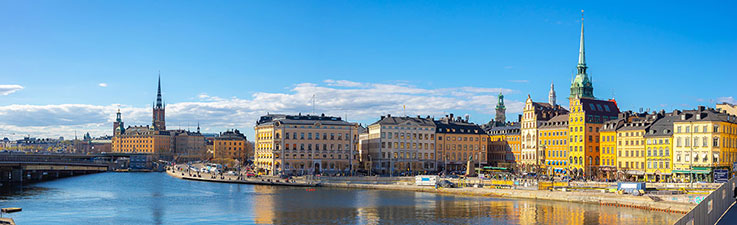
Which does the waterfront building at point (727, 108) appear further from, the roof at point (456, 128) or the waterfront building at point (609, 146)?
the roof at point (456, 128)

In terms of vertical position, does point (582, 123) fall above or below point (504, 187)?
above

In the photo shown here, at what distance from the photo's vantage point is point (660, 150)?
98875mm

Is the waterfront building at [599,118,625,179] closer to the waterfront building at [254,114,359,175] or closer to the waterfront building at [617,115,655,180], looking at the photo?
the waterfront building at [617,115,655,180]

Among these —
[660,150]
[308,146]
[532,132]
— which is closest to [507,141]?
[532,132]

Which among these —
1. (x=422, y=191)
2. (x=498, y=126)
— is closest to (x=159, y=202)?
(x=422, y=191)

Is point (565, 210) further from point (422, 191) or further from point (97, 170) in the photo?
point (97, 170)

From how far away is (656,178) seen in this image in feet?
326

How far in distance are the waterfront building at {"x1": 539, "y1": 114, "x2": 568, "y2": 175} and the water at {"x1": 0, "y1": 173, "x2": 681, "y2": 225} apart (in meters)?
37.1

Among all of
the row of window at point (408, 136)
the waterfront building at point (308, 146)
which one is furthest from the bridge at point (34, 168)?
→ the row of window at point (408, 136)

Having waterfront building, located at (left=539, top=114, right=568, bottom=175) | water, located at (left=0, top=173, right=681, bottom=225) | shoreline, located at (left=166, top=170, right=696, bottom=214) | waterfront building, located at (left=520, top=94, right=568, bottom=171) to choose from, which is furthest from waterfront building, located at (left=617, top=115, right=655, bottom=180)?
water, located at (left=0, top=173, right=681, bottom=225)

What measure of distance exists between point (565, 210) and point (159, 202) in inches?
1781

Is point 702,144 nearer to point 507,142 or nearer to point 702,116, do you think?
point 702,116

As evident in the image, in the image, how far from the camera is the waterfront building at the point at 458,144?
463 feet

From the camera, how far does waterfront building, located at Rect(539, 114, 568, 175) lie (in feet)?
399
